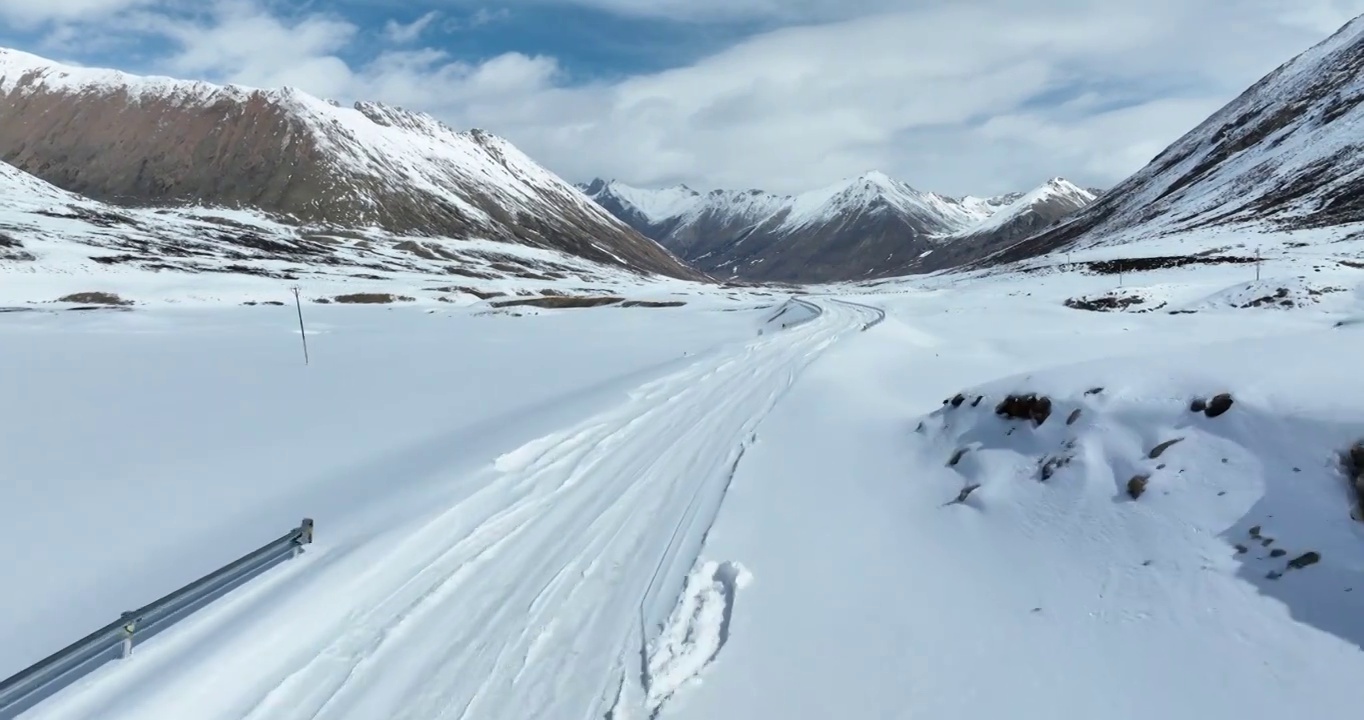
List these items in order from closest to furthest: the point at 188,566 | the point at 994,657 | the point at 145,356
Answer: the point at 994,657 < the point at 188,566 < the point at 145,356

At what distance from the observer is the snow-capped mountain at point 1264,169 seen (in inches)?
3398

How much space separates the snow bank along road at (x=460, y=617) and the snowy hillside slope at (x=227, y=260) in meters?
61.1

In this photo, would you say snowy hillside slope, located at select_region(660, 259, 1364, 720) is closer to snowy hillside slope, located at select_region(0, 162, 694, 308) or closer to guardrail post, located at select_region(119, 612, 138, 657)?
guardrail post, located at select_region(119, 612, 138, 657)

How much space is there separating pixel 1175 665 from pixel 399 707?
20.0 ft

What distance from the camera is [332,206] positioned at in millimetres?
192375

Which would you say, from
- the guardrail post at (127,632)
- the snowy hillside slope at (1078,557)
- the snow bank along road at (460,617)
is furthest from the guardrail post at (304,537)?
the snowy hillside slope at (1078,557)

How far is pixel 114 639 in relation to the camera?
18.7 ft

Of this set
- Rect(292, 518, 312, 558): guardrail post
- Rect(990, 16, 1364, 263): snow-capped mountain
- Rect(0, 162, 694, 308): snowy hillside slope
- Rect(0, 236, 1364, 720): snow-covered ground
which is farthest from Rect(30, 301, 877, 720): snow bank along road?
Rect(990, 16, 1364, 263): snow-capped mountain

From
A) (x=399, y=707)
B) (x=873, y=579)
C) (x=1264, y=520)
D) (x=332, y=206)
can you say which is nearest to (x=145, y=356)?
(x=399, y=707)

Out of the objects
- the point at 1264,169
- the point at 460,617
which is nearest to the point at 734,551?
the point at 460,617

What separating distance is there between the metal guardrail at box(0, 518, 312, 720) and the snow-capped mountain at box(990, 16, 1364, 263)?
308 feet

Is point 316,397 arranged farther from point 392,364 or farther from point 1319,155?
point 1319,155

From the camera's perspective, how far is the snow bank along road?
5418 mm

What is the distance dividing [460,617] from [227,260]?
114 meters
